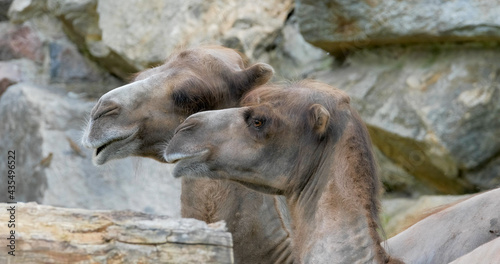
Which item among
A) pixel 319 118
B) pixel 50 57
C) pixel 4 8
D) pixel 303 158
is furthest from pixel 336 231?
pixel 4 8

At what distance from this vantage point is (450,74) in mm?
6121

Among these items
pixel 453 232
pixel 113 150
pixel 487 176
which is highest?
pixel 113 150

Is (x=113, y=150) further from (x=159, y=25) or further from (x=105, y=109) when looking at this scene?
(x=159, y=25)

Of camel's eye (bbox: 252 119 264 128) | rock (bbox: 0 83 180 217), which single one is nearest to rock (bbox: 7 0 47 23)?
rock (bbox: 0 83 180 217)

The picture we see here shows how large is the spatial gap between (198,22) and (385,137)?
186cm

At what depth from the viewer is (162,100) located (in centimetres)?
409

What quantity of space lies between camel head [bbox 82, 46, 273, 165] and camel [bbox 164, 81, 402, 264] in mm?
375

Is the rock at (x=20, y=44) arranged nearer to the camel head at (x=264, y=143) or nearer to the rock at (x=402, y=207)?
the rock at (x=402, y=207)

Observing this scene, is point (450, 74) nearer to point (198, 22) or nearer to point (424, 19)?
point (424, 19)

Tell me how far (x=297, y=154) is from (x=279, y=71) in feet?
11.3

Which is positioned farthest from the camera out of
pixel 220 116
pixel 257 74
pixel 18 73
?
pixel 18 73

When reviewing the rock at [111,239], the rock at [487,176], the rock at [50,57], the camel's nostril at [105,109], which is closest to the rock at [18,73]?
the rock at [50,57]

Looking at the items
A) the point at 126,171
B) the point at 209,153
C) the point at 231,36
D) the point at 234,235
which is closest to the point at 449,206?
the point at 234,235

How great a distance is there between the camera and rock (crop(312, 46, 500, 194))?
19.7 ft
